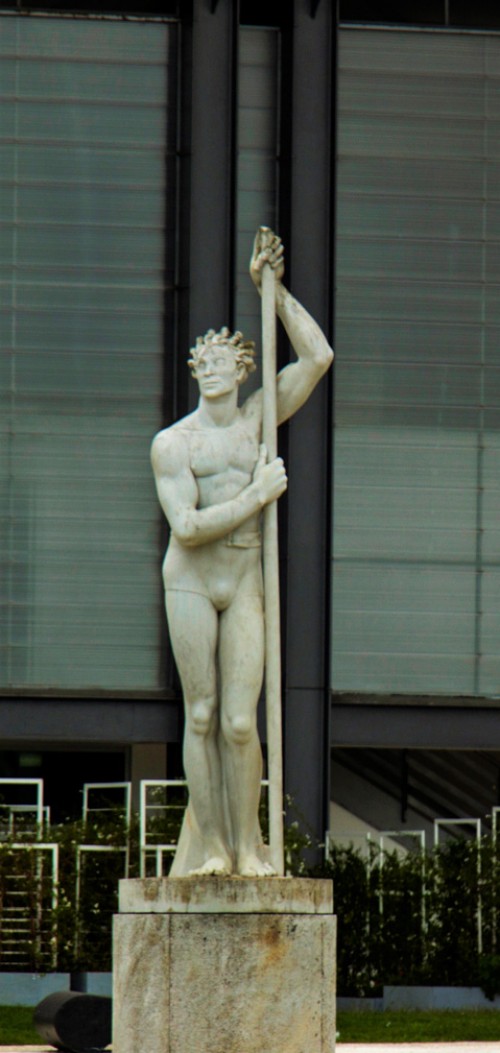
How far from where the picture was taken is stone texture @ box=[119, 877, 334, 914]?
1306 centimetres

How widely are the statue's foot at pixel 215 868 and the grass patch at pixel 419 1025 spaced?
20.1ft

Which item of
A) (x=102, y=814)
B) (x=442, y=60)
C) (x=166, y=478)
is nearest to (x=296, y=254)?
(x=442, y=60)

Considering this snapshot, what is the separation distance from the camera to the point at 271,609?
13.7m

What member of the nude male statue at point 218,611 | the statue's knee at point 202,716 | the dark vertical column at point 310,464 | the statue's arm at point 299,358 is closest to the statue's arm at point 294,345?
the statue's arm at point 299,358

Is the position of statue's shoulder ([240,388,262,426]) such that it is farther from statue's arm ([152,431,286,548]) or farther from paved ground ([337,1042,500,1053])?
paved ground ([337,1042,500,1053])

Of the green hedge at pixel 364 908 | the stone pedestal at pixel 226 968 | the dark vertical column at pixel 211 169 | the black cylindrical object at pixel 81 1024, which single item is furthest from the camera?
the dark vertical column at pixel 211 169

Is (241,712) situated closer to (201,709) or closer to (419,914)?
(201,709)

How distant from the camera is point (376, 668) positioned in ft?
94.9

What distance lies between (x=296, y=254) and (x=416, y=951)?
28.8 ft

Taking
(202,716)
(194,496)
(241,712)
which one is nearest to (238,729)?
(241,712)

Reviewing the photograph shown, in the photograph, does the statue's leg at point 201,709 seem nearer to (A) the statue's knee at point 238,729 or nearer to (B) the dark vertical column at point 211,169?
(A) the statue's knee at point 238,729

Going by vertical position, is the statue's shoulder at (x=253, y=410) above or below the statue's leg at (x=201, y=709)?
above

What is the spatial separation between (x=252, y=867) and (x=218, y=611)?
1.53 metres

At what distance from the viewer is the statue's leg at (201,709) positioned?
13.7 m
